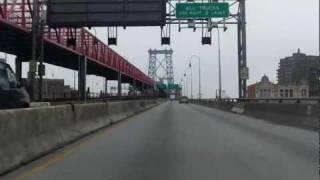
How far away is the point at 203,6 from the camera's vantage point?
4938 cm

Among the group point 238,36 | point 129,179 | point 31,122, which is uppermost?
point 238,36

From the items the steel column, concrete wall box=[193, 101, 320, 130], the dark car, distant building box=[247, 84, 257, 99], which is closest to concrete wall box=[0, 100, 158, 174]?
the dark car

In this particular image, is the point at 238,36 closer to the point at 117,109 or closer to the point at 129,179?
the point at 117,109

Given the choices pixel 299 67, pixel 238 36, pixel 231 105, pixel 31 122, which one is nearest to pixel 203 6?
pixel 238 36

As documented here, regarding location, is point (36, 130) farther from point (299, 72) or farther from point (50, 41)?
point (299, 72)

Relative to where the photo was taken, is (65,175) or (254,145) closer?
(65,175)

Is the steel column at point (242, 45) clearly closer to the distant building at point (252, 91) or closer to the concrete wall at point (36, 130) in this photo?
the distant building at point (252, 91)

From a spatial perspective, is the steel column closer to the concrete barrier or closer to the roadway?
the concrete barrier

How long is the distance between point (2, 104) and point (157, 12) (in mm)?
26974

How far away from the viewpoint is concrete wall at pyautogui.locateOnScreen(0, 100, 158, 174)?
11.9 metres

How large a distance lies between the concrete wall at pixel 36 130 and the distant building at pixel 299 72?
37.1 m

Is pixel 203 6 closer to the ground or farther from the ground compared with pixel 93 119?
farther from the ground

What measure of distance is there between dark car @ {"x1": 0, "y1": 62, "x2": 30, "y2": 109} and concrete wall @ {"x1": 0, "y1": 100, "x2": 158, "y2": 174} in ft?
6.55

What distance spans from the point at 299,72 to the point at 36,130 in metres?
50.3
